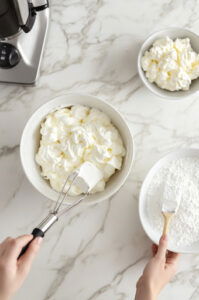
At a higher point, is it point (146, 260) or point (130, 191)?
point (130, 191)

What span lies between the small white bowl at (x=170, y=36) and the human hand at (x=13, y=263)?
0.44 meters

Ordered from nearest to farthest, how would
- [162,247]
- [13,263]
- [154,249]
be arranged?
[13,263] < [162,247] < [154,249]

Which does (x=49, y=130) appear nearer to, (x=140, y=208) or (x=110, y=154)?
(x=110, y=154)

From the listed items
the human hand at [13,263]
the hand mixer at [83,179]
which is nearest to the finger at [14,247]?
the human hand at [13,263]

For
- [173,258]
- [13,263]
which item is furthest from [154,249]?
[13,263]

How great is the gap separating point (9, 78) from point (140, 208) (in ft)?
1.44

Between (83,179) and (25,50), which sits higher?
(25,50)

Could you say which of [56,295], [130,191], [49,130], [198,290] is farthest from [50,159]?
[198,290]

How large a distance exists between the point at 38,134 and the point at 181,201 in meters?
0.36

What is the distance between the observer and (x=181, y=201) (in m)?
1.06

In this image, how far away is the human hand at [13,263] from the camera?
86cm

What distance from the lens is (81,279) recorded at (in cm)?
112

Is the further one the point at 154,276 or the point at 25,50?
the point at 25,50

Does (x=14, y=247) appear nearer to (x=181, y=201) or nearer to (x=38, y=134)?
(x=38, y=134)
